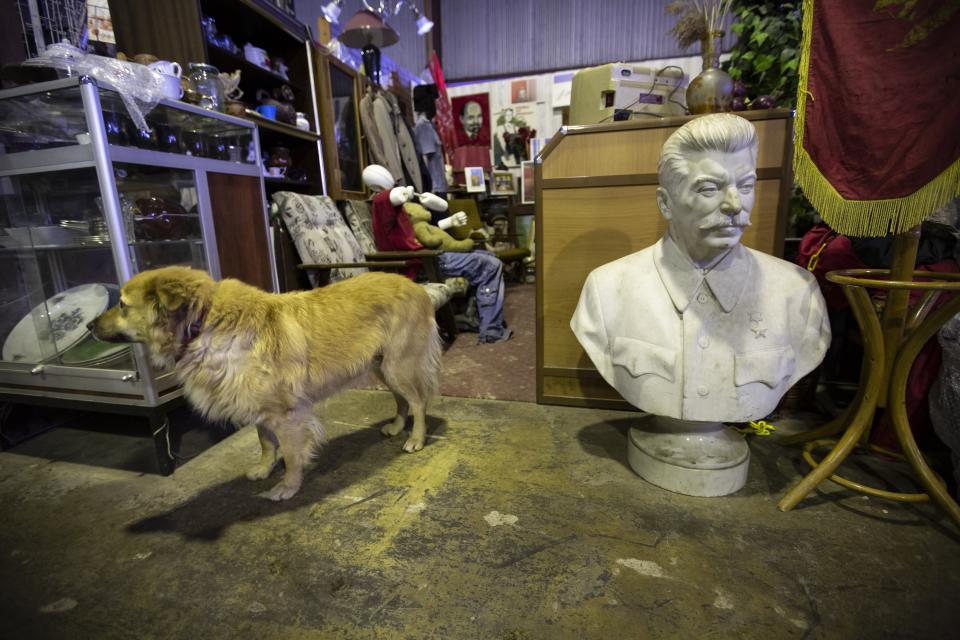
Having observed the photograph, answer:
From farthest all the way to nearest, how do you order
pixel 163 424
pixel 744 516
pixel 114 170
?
pixel 163 424 → pixel 114 170 → pixel 744 516

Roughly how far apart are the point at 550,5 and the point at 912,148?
704 cm

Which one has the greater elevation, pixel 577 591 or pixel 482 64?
pixel 482 64

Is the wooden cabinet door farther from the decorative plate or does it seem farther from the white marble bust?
the white marble bust

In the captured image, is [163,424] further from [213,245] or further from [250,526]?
[213,245]

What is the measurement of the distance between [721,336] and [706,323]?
0.21 feet

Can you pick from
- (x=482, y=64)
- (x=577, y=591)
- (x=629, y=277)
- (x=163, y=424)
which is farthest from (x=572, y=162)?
(x=482, y=64)

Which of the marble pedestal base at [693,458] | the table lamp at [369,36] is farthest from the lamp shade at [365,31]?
the marble pedestal base at [693,458]

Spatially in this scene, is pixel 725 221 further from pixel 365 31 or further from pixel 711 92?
pixel 365 31

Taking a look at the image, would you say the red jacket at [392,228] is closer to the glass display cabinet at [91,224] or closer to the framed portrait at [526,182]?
the glass display cabinet at [91,224]

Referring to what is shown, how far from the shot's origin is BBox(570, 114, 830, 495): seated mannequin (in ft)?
4.43

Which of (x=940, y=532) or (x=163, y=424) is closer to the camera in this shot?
(x=940, y=532)

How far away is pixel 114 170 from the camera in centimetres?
168

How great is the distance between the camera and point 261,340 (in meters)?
1.51

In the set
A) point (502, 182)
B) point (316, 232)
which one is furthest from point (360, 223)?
point (502, 182)
